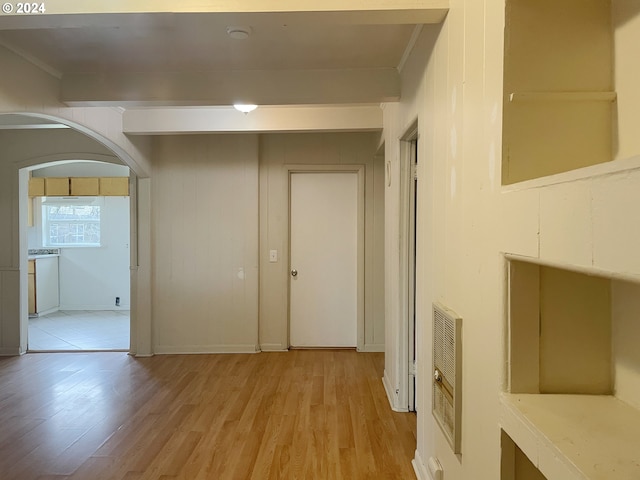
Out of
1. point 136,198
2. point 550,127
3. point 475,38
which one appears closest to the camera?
point 550,127

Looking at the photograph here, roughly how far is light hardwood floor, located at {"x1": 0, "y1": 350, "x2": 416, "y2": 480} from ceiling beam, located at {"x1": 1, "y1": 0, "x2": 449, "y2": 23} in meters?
2.34

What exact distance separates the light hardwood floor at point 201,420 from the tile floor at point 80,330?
587 mm

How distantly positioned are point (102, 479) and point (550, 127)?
2.71m

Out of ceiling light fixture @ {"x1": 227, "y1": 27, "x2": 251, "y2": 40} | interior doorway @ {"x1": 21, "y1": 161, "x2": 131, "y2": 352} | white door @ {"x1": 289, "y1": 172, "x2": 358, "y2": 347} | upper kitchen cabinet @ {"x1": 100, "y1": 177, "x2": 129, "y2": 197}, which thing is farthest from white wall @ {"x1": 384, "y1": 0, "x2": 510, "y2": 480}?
upper kitchen cabinet @ {"x1": 100, "y1": 177, "x2": 129, "y2": 197}

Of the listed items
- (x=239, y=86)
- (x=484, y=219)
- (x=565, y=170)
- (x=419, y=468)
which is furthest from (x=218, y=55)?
(x=419, y=468)

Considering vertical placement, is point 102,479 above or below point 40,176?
below

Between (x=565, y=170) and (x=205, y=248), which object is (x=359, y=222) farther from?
(x=565, y=170)

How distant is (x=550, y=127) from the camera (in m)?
1.11

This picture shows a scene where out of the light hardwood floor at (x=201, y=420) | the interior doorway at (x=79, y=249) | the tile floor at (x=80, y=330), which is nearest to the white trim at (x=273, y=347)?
the light hardwood floor at (x=201, y=420)

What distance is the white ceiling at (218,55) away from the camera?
1694 millimetres

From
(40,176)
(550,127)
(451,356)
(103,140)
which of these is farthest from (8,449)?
(40,176)

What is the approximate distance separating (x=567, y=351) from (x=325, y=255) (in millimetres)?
3511

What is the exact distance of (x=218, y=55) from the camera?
2502 millimetres

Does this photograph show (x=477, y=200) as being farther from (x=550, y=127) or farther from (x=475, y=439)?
(x=475, y=439)
